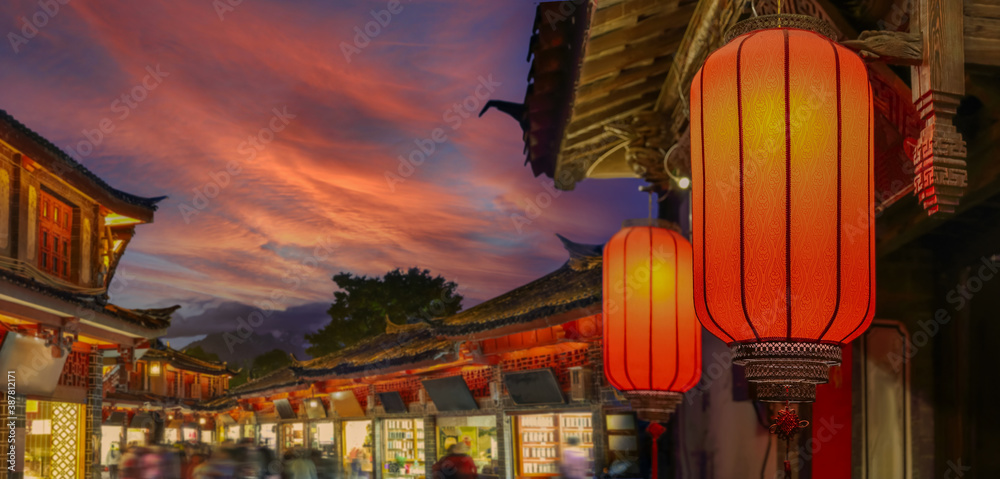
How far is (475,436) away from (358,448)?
7.88 m

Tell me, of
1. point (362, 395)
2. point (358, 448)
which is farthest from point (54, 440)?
point (358, 448)

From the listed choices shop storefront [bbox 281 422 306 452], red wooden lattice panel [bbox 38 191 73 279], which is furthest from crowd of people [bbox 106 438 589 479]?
shop storefront [bbox 281 422 306 452]

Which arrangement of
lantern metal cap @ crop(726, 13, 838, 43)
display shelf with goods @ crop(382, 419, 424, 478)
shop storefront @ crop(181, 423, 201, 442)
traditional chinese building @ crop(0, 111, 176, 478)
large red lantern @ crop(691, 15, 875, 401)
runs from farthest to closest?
shop storefront @ crop(181, 423, 201, 442) < display shelf with goods @ crop(382, 419, 424, 478) < traditional chinese building @ crop(0, 111, 176, 478) < lantern metal cap @ crop(726, 13, 838, 43) < large red lantern @ crop(691, 15, 875, 401)

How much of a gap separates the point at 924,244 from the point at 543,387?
819 cm

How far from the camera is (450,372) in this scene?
1634cm

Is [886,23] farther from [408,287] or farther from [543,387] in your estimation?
[408,287]

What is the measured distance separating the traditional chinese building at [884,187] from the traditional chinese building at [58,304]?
26.9 ft

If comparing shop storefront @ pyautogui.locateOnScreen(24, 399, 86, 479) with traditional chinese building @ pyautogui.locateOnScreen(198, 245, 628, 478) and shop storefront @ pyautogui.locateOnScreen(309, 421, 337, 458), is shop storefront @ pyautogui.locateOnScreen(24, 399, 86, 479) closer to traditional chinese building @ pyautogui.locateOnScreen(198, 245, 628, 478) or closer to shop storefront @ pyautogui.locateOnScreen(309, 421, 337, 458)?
traditional chinese building @ pyautogui.locateOnScreen(198, 245, 628, 478)

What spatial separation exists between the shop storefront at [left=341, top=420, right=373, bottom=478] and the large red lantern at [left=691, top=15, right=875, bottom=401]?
18737mm

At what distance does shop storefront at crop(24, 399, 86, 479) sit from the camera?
557 inches

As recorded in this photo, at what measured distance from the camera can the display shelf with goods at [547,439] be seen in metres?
12.3

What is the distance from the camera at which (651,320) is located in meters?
5.86

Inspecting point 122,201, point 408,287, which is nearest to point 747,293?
point 122,201

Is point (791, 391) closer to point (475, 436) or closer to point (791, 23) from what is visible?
point (791, 23)
